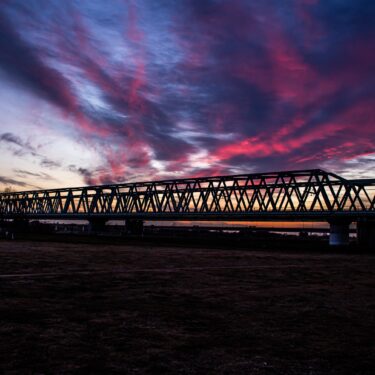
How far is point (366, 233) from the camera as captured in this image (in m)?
58.7

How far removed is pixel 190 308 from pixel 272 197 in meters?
73.4

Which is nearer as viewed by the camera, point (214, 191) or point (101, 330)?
point (101, 330)

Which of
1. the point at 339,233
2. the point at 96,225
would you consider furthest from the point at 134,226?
the point at 339,233

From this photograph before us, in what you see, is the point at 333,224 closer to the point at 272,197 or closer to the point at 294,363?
the point at 272,197

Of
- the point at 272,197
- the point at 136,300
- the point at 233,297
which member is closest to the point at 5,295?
the point at 136,300

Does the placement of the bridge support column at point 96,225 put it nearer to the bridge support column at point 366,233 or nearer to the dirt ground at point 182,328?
the bridge support column at point 366,233

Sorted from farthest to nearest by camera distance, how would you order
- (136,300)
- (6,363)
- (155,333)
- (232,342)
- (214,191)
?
1. (214,191)
2. (136,300)
3. (155,333)
4. (232,342)
5. (6,363)

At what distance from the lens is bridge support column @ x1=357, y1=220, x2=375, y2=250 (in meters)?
55.9

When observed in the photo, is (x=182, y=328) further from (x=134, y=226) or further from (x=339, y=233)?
(x=134, y=226)

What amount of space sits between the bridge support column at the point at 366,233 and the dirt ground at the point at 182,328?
1854 inches

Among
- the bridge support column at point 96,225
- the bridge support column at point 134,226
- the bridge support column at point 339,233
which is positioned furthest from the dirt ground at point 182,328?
the bridge support column at point 96,225

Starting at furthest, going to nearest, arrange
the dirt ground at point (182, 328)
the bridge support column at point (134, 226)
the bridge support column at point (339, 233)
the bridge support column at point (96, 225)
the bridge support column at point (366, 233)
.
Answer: the bridge support column at point (96, 225) < the bridge support column at point (134, 226) < the bridge support column at point (339, 233) < the bridge support column at point (366, 233) < the dirt ground at point (182, 328)

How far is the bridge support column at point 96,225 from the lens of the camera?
121 m

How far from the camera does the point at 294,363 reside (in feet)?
17.7
